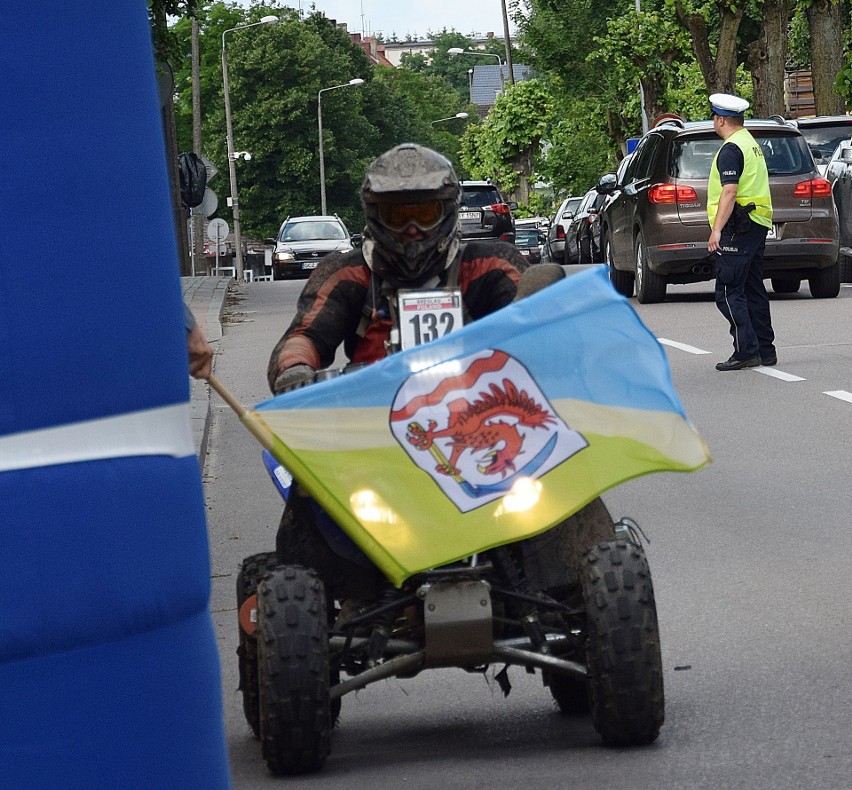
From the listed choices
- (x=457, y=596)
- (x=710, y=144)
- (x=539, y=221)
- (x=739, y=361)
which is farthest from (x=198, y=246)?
(x=457, y=596)

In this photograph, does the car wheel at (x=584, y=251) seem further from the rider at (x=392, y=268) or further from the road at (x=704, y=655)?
the rider at (x=392, y=268)

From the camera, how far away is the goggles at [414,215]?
16.5 feet

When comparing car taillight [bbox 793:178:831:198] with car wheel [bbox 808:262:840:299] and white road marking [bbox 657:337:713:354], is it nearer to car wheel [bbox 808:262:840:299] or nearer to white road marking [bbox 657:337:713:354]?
car wheel [bbox 808:262:840:299]

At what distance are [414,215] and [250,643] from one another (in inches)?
46.1

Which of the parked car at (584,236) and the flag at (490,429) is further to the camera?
the parked car at (584,236)

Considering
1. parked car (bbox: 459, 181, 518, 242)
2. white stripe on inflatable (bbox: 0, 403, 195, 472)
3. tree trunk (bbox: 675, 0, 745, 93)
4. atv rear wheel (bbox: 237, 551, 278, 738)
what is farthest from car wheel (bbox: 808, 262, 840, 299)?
white stripe on inflatable (bbox: 0, 403, 195, 472)

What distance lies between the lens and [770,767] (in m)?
4.66

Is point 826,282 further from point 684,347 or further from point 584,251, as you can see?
point 584,251

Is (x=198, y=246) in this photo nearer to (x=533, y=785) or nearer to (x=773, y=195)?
(x=773, y=195)

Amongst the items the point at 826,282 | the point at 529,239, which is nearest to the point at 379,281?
the point at 826,282

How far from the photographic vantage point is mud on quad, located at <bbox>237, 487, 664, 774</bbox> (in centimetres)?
464

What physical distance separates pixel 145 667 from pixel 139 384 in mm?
330

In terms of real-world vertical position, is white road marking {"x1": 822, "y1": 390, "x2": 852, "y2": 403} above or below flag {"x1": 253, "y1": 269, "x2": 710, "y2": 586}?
below

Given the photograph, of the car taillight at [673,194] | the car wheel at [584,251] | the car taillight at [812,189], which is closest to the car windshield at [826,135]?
the car wheel at [584,251]
